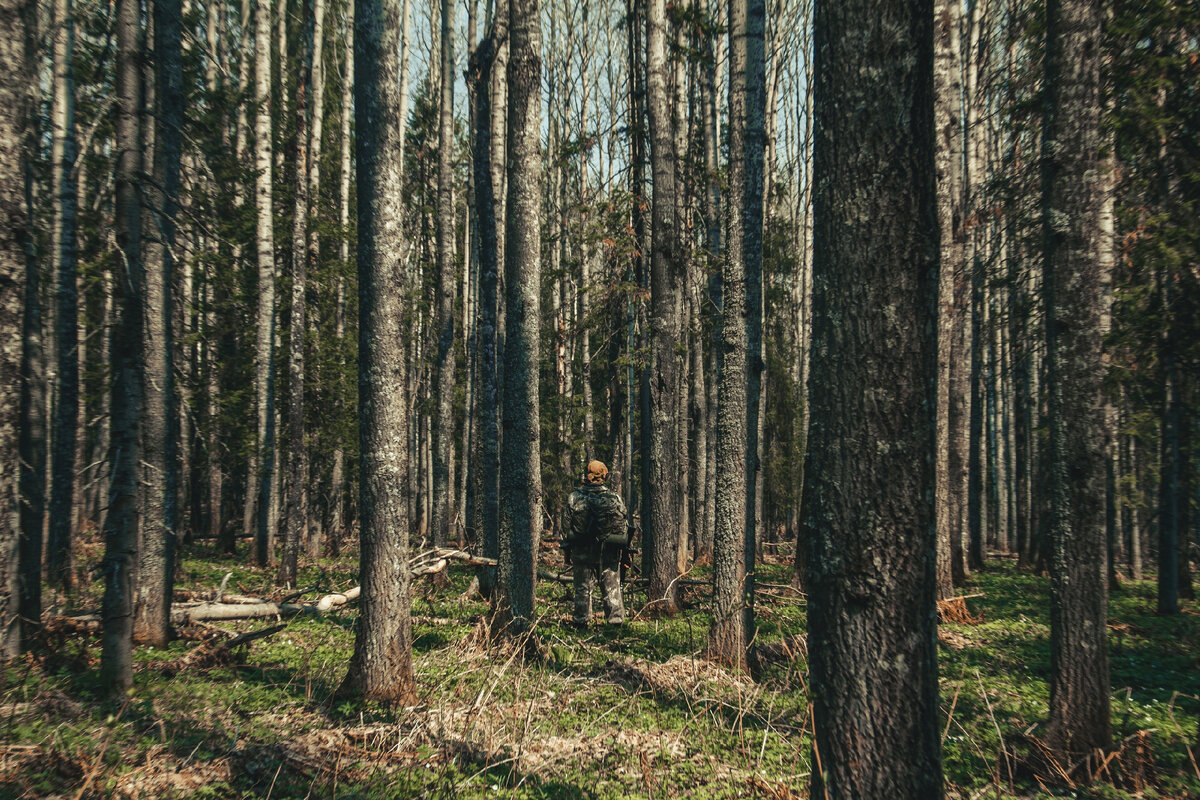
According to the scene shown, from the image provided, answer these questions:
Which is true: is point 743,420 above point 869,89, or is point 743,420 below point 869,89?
below

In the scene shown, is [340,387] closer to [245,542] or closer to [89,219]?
[89,219]

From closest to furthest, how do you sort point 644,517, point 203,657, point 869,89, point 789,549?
point 869,89 < point 203,657 < point 644,517 < point 789,549

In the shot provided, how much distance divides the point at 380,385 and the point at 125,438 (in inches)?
77.4

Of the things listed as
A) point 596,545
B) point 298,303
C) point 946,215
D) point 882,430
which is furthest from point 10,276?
point 946,215

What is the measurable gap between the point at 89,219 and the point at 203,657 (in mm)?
9731

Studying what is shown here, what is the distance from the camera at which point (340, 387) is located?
17.0m

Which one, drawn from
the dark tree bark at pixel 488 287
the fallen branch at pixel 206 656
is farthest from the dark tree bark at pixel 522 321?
the fallen branch at pixel 206 656

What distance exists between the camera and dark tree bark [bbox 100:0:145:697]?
5.26 metres

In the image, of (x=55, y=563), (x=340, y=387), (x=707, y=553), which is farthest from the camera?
(x=340, y=387)

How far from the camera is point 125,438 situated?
5.26 meters

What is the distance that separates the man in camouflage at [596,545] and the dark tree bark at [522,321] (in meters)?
1.87

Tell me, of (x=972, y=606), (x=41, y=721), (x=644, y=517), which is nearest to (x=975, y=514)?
(x=972, y=606)

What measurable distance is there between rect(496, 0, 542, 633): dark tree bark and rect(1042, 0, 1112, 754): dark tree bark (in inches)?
186

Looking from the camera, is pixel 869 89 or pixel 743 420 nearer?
pixel 869 89
